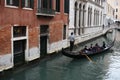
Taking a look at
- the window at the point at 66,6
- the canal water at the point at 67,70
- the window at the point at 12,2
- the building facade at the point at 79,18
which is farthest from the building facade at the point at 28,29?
the building facade at the point at 79,18

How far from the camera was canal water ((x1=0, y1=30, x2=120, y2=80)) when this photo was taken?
9.13m

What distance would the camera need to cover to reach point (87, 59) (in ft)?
41.2

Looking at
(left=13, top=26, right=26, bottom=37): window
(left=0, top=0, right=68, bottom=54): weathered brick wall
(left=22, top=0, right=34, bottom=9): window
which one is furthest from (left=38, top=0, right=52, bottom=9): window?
(left=13, top=26, right=26, bottom=37): window

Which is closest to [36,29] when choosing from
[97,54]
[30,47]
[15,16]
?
[30,47]

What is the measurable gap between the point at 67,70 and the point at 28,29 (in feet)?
6.95

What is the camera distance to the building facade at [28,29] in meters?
8.77

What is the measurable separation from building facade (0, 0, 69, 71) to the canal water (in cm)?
36

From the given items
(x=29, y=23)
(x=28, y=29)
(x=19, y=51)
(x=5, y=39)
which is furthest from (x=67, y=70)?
(x=5, y=39)

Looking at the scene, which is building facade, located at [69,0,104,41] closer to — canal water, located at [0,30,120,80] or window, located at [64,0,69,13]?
window, located at [64,0,69,13]

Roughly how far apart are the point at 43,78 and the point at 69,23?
25.0 feet

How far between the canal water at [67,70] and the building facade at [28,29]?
362 millimetres

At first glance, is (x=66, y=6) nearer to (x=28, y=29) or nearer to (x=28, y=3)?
A: (x=28, y=3)

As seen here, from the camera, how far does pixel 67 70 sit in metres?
10.3

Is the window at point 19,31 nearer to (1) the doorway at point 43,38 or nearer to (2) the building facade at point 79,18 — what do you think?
(1) the doorway at point 43,38
